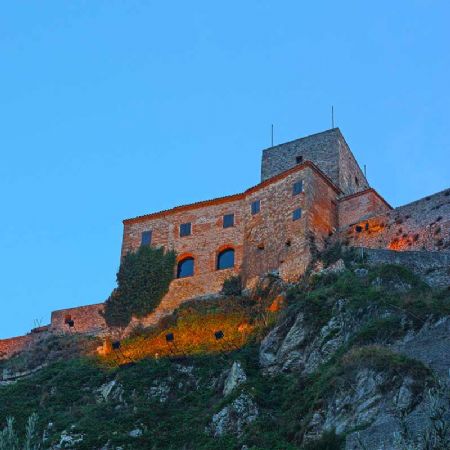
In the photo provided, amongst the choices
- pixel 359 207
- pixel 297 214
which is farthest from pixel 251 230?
pixel 359 207

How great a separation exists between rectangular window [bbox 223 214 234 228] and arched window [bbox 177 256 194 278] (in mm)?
2661

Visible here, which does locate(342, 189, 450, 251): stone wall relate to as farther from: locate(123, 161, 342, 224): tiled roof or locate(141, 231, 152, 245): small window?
locate(141, 231, 152, 245): small window

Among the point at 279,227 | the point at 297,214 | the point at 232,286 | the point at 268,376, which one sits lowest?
the point at 268,376

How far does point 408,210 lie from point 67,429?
20.3m

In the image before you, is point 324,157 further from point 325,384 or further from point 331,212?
point 325,384

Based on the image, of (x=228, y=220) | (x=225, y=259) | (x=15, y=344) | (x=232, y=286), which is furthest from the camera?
(x=15, y=344)

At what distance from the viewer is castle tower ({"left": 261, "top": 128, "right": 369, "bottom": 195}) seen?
52.3 metres

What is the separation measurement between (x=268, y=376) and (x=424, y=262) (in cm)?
931

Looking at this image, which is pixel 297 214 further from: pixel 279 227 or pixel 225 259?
pixel 225 259

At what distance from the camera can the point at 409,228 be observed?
4544 centimetres

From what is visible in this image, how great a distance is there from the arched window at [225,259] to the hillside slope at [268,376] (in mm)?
3157

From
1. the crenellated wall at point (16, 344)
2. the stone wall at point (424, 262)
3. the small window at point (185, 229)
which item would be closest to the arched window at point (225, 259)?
Answer: the small window at point (185, 229)

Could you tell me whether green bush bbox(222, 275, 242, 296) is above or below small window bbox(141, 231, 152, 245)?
below

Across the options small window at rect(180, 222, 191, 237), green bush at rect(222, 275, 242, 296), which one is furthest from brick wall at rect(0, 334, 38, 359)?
green bush at rect(222, 275, 242, 296)
